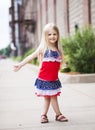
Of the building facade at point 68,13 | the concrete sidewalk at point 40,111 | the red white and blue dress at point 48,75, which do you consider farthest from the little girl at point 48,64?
the building facade at point 68,13

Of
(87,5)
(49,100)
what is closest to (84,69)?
(87,5)

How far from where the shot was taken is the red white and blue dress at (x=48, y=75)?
7.02 meters

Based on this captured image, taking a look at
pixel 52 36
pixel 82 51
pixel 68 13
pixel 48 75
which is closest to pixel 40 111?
pixel 48 75

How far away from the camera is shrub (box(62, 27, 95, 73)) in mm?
15773

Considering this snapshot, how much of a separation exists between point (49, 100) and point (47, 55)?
77cm

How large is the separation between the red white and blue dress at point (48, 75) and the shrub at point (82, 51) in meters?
8.68

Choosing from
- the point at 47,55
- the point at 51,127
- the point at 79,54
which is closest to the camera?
the point at 51,127

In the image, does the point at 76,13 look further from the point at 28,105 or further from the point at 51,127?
the point at 51,127

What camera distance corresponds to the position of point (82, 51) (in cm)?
1573

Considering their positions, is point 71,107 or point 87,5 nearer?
point 71,107

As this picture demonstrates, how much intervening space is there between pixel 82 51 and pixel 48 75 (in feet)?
29.0

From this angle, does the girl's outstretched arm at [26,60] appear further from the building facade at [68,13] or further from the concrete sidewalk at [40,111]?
the building facade at [68,13]

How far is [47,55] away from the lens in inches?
277

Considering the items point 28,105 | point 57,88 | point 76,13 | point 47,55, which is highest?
point 76,13
